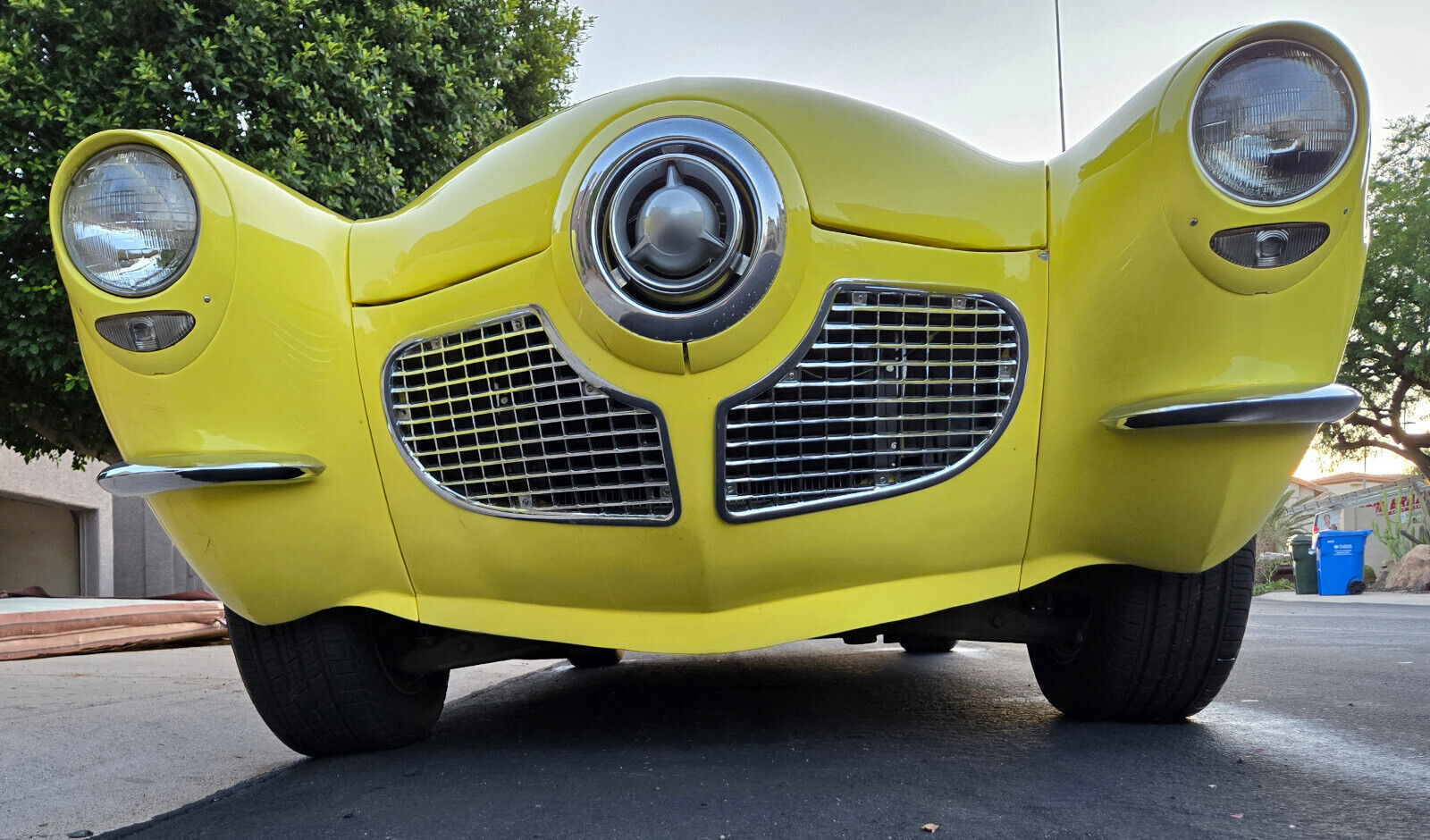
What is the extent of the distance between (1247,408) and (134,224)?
1.99 m

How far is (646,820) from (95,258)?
1.42 m

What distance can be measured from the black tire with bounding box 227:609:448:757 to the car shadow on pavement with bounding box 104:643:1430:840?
6 centimetres

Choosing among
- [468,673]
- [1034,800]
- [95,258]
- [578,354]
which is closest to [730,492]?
[578,354]

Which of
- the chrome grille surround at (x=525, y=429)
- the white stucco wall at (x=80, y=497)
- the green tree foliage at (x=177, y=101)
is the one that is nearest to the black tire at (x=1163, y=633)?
the chrome grille surround at (x=525, y=429)

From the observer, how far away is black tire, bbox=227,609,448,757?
2.14 metres

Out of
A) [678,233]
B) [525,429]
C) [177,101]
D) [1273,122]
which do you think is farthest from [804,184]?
[177,101]

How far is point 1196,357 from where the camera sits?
177 cm

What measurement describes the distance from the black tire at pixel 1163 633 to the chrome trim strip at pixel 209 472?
5.18 ft

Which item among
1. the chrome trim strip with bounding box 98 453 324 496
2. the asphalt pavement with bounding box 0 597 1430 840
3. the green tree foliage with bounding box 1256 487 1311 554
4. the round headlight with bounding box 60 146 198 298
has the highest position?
the round headlight with bounding box 60 146 198 298

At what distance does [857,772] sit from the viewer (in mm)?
1833

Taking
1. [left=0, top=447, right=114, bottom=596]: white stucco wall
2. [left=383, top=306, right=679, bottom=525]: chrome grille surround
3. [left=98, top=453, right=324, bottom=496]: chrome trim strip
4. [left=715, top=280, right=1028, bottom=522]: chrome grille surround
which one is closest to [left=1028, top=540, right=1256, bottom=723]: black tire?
[left=715, top=280, right=1028, bottom=522]: chrome grille surround

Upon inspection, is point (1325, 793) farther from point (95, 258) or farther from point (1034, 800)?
point (95, 258)

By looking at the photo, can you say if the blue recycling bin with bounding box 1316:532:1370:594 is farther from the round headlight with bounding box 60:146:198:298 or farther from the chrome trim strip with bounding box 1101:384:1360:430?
the round headlight with bounding box 60:146:198:298

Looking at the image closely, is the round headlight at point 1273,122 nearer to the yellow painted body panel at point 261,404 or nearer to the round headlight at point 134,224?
the yellow painted body panel at point 261,404
